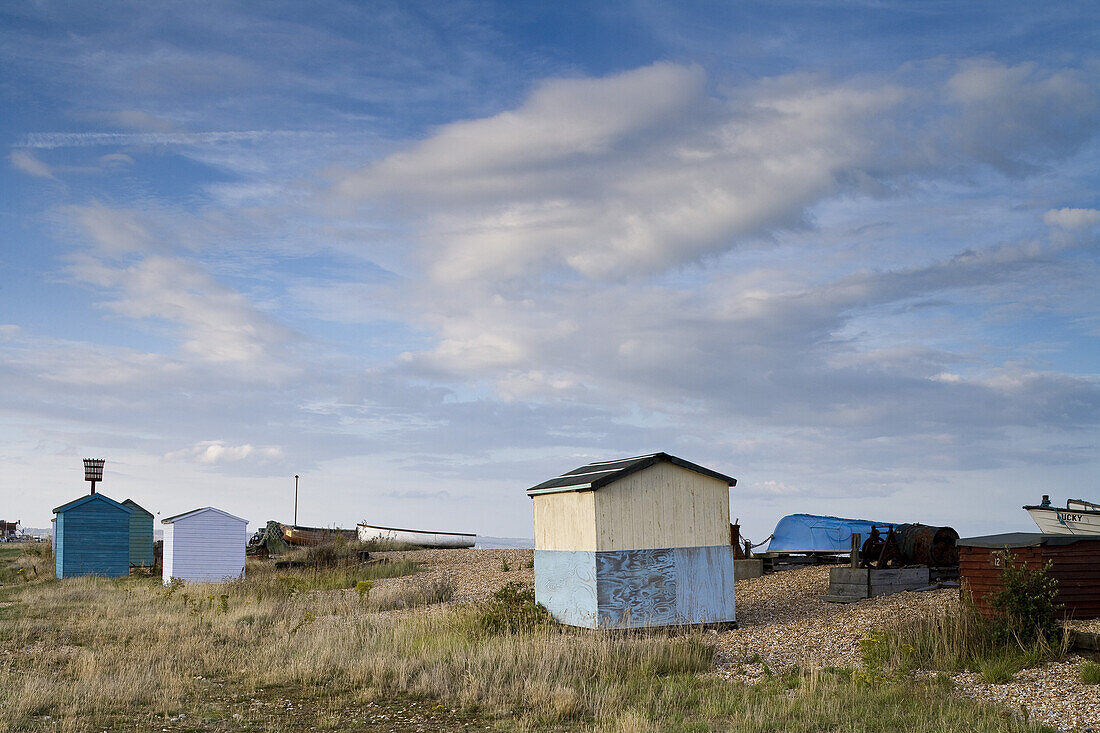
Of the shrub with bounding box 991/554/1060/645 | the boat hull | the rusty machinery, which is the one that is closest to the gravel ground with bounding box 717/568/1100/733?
the shrub with bounding box 991/554/1060/645

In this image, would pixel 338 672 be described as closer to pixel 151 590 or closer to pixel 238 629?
pixel 238 629

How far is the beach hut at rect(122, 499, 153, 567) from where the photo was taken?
40.2 m

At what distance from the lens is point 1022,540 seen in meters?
15.2

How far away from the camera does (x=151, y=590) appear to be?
1097 inches

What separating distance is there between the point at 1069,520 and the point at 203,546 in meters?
28.8

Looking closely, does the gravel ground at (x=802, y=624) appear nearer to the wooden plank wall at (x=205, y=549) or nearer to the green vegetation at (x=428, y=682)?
the green vegetation at (x=428, y=682)

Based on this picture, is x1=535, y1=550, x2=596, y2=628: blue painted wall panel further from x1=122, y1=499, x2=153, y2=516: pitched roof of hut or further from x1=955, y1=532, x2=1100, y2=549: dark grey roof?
x1=122, y1=499, x2=153, y2=516: pitched roof of hut

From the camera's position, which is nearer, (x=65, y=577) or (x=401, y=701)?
(x=401, y=701)

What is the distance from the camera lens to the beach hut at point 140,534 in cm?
4019

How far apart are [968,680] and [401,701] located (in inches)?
308

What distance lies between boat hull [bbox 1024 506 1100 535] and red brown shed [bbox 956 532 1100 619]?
12.2 metres

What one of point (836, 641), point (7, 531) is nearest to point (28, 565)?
point (836, 641)

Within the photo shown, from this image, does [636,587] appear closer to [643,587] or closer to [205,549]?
[643,587]

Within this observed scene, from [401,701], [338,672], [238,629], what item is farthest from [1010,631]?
[238,629]
